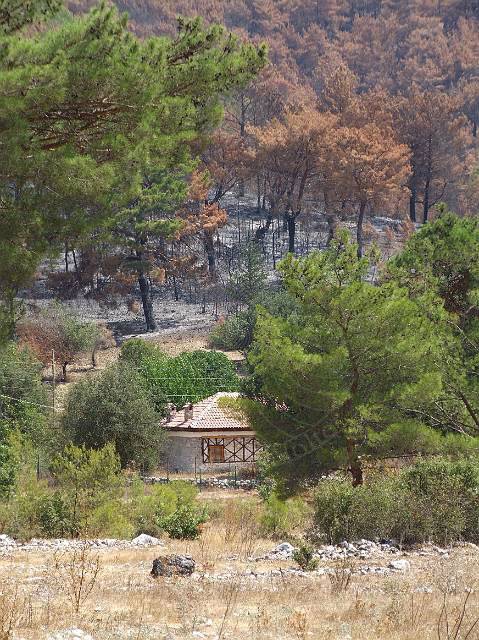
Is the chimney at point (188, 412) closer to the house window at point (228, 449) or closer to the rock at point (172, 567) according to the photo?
the house window at point (228, 449)

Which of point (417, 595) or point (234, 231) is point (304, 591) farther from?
point (234, 231)

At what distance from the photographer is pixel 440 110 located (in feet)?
198

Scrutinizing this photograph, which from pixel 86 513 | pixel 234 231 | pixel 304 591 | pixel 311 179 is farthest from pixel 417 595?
pixel 234 231

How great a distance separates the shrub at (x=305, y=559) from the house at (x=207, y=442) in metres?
22.0

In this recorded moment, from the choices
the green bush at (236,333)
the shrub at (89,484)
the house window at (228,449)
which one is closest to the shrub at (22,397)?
the house window at (228,449)

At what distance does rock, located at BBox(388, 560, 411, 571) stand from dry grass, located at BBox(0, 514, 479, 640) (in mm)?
99

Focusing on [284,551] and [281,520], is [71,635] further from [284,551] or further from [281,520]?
[281,520]

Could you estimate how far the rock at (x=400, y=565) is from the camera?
9312mm

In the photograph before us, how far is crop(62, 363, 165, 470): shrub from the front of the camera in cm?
2836

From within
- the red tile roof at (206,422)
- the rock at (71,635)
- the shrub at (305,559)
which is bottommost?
the red tile roof at (206,422)

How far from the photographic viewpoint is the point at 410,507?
39.5 ft

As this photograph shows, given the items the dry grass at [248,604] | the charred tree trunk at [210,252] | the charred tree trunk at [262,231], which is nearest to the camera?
the dry grass at [248,604]

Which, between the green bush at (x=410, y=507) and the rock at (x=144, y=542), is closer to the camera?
the green bush at (x=410, y=507)

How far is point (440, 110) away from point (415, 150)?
334 cm
